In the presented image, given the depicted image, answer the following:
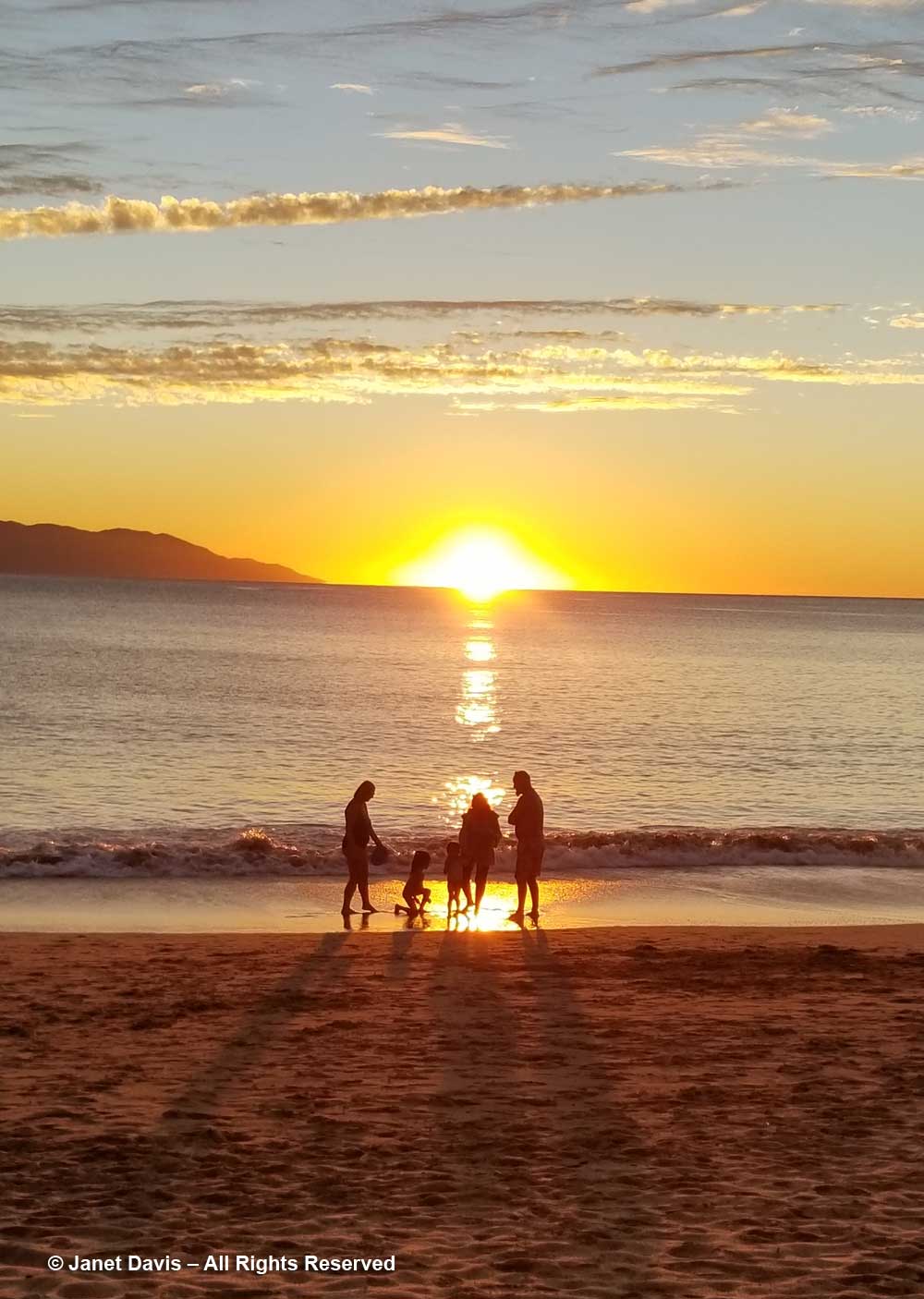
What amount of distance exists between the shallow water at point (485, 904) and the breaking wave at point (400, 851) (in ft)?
2.23

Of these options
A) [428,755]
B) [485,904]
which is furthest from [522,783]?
[428,755]

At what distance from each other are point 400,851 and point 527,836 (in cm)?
735

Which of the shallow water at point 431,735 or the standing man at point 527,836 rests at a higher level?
the standing man at point 527,836

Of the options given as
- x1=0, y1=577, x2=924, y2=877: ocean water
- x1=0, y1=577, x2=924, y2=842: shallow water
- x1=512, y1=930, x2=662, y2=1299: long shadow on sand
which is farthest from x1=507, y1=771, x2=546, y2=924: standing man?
x1=0, y1=577, x2=924, y2=842: shallow water

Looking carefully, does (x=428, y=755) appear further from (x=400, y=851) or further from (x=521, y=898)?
(x=521, y=898)

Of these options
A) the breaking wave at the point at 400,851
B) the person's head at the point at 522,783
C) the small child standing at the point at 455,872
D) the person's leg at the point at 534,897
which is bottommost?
the breaking wave at the point at 400,851

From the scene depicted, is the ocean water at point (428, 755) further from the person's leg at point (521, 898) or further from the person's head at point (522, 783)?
the person's head at point (522, 783)

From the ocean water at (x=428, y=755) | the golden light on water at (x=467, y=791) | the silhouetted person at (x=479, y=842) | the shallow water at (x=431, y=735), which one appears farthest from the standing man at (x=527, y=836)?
the golden light on water at (x=467, y=791)

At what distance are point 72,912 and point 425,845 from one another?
26.5ft

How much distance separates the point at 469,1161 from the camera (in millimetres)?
8344

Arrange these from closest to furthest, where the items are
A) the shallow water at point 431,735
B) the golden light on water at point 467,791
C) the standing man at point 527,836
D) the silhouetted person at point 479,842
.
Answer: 1. the standing man at point 527,836
2. the silhouetted person at point 479,842
3. the shallow water at point 431,735
4. the golden light on water at point 467,791

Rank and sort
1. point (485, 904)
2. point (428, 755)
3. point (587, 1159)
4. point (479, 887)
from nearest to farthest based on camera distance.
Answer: point (587, 1159) < point (479, 887) < point (485, 904) < point (428, 755)

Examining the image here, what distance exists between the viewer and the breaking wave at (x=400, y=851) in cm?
2209

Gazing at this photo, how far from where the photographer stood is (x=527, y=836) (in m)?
17.8
